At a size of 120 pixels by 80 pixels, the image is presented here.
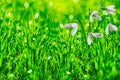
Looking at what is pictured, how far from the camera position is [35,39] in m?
4.00

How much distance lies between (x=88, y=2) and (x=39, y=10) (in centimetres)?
95

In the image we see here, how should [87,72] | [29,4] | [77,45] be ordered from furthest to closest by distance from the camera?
1. [29,4]
2. [77,45]
3. [87,72]

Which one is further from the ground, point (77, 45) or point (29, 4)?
point (29, 4)

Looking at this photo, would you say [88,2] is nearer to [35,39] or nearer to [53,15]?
[53,15]

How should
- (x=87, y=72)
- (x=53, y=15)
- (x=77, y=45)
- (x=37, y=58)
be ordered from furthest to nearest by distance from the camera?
(x=53, y=15)
(x=77, y=45)
(x=37, y=58)
(x=87, y=72)

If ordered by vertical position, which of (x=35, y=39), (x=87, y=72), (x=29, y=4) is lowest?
(x=87, y=72)

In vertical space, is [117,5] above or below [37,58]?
above

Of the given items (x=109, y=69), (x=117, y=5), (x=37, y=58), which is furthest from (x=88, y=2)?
(x=109, y=69)

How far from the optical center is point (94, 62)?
347cm

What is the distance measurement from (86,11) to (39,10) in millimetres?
648

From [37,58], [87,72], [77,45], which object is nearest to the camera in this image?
[87,72]

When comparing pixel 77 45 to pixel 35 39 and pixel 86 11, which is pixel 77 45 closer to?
pixel 35 39

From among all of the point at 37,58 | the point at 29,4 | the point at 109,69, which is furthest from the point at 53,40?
the point at 29,4

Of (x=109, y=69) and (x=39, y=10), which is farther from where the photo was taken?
(x=39, y=10)
